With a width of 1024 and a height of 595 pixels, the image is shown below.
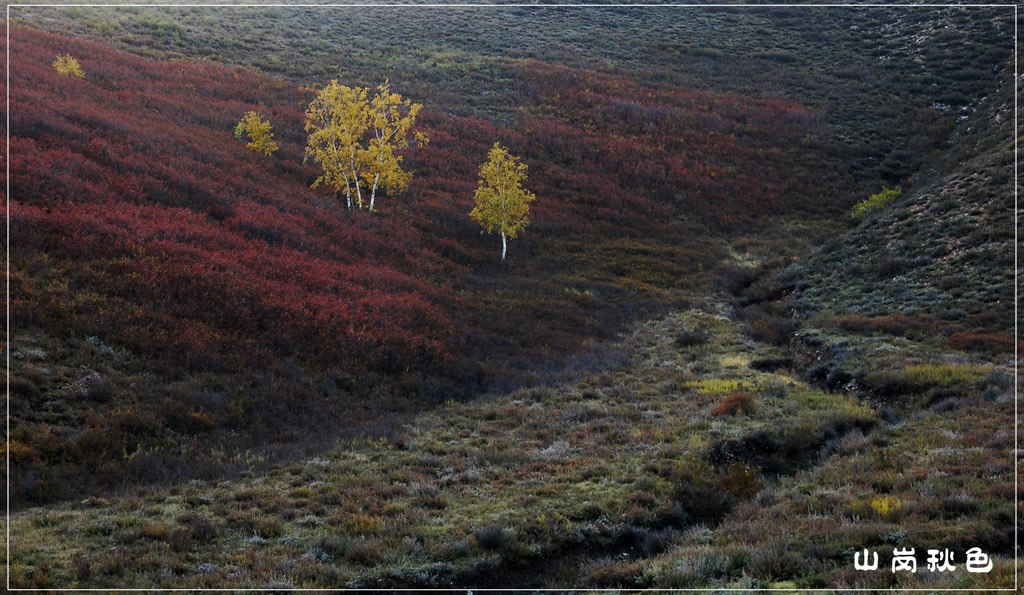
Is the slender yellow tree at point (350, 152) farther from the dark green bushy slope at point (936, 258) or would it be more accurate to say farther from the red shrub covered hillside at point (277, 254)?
the dark green bushy slope at point (936, 258)

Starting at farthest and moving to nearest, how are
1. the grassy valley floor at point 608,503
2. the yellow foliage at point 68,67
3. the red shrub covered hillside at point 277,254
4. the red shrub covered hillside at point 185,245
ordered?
the yellow foliage at point 68,67
the red shrub covered hillside at point 185,245
the red shrub covered hillside at point 277,254
the grassy valley floor at point 608,503

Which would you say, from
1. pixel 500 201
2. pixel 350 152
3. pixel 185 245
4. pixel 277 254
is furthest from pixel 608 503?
pixel 350 152

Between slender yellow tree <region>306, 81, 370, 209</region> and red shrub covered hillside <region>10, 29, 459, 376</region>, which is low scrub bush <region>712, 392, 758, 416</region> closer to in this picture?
red shrub covered hillside <region>10, 29, 459, 376</region>

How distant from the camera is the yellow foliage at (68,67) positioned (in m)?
30.8

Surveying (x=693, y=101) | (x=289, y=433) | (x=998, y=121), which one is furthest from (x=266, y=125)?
(x=998, y=121)

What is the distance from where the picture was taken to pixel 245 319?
17656 millimetres

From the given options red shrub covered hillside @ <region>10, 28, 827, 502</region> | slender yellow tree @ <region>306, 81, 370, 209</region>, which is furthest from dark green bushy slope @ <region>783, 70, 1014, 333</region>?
slender yellow tree @ <region>306, 81, 370, 209</region>

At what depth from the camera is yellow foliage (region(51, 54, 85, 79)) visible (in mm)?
30822

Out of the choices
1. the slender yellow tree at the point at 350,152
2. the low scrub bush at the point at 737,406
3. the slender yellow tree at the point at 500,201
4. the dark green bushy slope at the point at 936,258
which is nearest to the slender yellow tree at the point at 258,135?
the slender yellow tree at the point at 350,152

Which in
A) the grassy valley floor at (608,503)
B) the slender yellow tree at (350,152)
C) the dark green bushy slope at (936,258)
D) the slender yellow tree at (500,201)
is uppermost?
the slender yellow tree at (350,152)

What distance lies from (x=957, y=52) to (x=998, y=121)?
2512 cm

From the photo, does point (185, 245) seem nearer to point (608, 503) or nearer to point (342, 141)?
point (342, 141)

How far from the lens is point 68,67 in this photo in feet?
103

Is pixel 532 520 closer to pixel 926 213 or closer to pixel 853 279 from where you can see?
pixel 853 279
